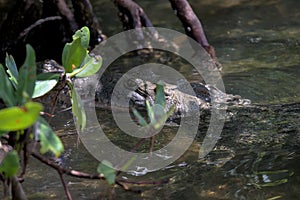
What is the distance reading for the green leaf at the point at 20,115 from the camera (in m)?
0.92

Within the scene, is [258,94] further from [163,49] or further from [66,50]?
[66,50]

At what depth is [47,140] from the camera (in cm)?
108

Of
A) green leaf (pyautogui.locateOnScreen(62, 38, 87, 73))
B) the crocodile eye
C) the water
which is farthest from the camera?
the crocodile eye

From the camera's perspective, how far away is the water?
1940mm

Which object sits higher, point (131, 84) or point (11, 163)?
point (11, 163)

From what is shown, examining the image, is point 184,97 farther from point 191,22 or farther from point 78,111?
point 78,111

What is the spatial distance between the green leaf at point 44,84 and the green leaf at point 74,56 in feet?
0.33

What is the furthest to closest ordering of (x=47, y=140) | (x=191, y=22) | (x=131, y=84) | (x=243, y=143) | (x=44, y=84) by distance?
(x=191, y=22)
(x=131, y=84)
(x=243, y=143)
(x=44, y=84)
(x=47, y=140)

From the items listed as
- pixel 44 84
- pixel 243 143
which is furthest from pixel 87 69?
pixel 243 143

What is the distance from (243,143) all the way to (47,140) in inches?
55.8

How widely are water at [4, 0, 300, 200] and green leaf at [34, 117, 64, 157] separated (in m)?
0.87

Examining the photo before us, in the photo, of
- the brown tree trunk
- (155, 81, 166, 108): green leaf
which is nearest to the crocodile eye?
the brown tree trunk

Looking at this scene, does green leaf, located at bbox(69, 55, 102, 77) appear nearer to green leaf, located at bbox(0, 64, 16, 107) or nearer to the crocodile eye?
green leaf, located at bbox(0, 64, 16, 107)

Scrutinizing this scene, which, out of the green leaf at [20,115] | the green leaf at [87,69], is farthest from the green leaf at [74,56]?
the green leaf at [20,115]
